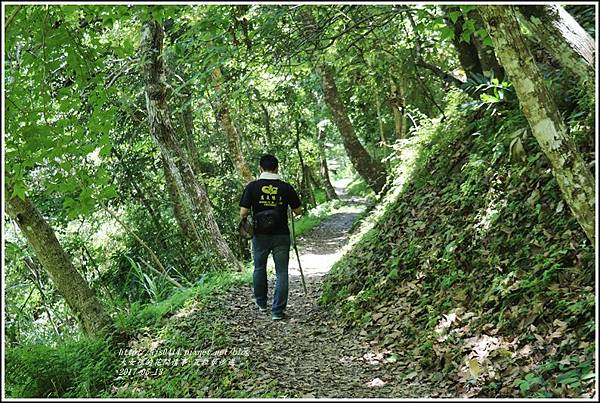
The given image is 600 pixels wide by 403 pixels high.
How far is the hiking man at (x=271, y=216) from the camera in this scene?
7223 mm

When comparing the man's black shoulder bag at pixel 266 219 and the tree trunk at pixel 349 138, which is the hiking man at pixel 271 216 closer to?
the man's black shoulder bag at pixel 266 219

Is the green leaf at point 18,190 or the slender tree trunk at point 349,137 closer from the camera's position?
the green leaf at point 18,190

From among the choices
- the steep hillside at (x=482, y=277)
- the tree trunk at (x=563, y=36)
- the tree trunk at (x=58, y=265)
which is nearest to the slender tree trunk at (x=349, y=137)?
the steep hillside at (x=482, y=277)

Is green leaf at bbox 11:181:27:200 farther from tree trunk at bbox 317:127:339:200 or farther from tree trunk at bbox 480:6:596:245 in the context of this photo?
tree trunk at bbox 317:127:339:200

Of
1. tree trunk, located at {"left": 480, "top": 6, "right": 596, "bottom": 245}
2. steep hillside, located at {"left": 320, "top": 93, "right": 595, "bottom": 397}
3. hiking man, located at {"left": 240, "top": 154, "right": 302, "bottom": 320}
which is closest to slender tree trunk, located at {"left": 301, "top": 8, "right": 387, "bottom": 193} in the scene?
steep hillside, located at {"left": 320, "top": 93, "right": 595, "bottom": 397}

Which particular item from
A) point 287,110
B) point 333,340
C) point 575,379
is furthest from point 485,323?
point 287,110

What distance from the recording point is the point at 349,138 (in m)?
13.1

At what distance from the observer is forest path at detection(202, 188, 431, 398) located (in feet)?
16.6

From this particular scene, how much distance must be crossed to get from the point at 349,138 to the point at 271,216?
639cm

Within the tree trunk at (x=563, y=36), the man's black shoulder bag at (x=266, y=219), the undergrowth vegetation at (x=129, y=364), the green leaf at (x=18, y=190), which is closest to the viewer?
the tree trunk at (x=563, y=36)

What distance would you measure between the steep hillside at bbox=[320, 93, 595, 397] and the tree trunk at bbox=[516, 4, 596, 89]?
1672mm

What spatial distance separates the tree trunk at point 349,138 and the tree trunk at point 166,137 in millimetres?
4349

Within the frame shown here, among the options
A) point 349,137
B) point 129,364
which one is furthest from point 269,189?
point 349,137

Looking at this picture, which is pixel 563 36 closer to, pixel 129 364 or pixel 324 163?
pixel 129 364
